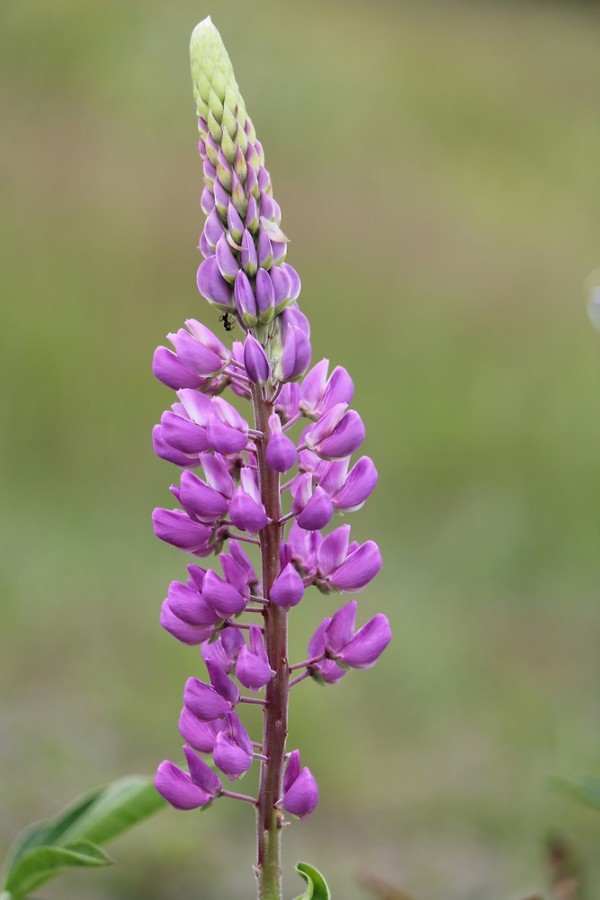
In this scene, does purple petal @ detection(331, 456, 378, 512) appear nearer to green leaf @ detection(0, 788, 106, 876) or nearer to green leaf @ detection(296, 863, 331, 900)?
green leaf @ detection(296, 863, 331, 900)

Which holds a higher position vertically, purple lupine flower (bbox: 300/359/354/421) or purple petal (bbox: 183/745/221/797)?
purple lupine flower (bbox: 300/359/354/421)

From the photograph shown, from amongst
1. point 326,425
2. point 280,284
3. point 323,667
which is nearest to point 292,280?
point 280,284

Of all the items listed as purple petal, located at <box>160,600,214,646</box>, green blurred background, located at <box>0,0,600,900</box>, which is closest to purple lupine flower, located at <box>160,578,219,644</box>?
purple petal, located at <box>160,600,214,646</box>

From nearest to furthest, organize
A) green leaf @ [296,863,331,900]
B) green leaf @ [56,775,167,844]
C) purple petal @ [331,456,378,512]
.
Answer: green leaf @ [296,863,331,900], purple petal @ [331,456,378,512], green leaf @ [56,775,167,844]

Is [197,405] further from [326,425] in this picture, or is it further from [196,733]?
[196,733]

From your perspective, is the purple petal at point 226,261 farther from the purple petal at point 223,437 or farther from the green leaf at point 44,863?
the green leaf at point 44,863

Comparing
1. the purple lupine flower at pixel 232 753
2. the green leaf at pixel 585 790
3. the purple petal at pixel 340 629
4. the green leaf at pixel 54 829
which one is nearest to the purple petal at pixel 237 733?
the purple lupine flower at pixel 232 753

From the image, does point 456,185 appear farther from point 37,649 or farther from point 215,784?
point 215,784
